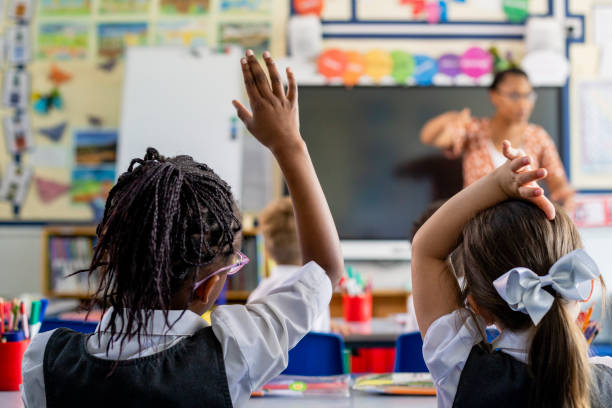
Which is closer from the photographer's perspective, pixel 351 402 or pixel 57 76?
pixel 351 402

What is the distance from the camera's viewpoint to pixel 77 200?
391 centimetres

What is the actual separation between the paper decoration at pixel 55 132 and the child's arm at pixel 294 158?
3.31 meters

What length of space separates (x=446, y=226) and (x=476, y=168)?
9.46 feet

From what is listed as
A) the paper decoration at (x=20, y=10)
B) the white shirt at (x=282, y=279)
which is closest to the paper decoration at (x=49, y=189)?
the paper decoration at (x=20, y=10)

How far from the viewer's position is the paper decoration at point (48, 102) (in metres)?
3.97

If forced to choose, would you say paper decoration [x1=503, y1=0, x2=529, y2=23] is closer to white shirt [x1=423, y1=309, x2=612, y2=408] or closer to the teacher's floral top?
the teacher's floral top

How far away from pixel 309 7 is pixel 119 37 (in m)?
1.20

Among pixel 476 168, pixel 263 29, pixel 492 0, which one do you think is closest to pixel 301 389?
pixel 476 168

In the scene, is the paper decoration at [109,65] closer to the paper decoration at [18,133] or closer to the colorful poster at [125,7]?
the colorful poster at [125,7]

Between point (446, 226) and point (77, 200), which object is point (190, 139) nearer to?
point (77, 200)

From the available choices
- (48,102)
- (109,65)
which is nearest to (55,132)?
(48,102)

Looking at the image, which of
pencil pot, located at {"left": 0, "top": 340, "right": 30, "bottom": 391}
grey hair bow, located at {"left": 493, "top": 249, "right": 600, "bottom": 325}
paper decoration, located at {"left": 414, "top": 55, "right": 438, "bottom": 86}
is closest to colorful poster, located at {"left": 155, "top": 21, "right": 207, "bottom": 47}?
paper decoration, located at {"left": 414, "top": 55, "right": 438, "bottom": 86}

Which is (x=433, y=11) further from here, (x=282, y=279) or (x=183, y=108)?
(x=282, y=279)

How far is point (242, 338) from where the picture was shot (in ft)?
2.90
